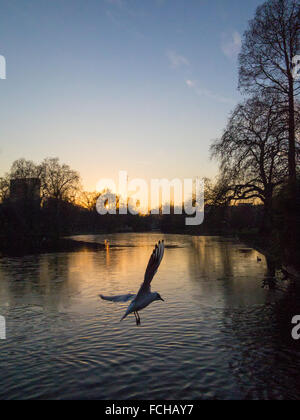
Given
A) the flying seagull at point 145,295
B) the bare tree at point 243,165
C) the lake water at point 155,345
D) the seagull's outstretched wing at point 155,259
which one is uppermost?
the bare tree at point 243,165

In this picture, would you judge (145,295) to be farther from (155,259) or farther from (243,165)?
(243,165)

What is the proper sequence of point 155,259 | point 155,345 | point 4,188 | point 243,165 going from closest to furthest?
1. point 155,259
2. point 155,345
3. point 243,165
4. point 4,188

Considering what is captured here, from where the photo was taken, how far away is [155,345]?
7590 mm

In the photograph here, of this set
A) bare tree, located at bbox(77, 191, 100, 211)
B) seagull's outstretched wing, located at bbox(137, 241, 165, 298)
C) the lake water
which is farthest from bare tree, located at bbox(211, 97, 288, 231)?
bare tree, located at bbox(77, 191, 100, 211)

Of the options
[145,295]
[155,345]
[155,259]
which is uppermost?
[155,259]

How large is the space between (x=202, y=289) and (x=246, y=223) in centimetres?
6740

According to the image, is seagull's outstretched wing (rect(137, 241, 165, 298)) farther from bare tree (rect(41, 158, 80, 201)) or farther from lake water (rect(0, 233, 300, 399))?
bare tree (rect(41, 158, 80, 201))

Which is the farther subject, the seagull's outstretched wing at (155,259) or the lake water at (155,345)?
the lake water at (155,345)

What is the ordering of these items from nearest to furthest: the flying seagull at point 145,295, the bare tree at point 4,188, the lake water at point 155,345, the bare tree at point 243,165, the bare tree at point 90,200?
the flying seagull at point 145,295 → the lake water at point 155,345 → the bare tree at point 243,165 → the bare tree at point 4,188 → the bare tree at point 90,200

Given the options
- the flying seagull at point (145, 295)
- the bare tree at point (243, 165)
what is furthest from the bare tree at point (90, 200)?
the flying seagull at point (145, 295)

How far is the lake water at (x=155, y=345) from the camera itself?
5773mm

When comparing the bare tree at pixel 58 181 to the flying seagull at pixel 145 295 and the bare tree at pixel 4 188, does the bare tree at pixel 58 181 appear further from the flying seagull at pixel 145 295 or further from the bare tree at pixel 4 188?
the flying seagull at pixel 145 295

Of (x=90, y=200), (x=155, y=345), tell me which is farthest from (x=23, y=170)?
(x=155, y=345)

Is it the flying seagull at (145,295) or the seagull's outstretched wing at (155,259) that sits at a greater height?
the seagull's outstretched wing at (155,259)
